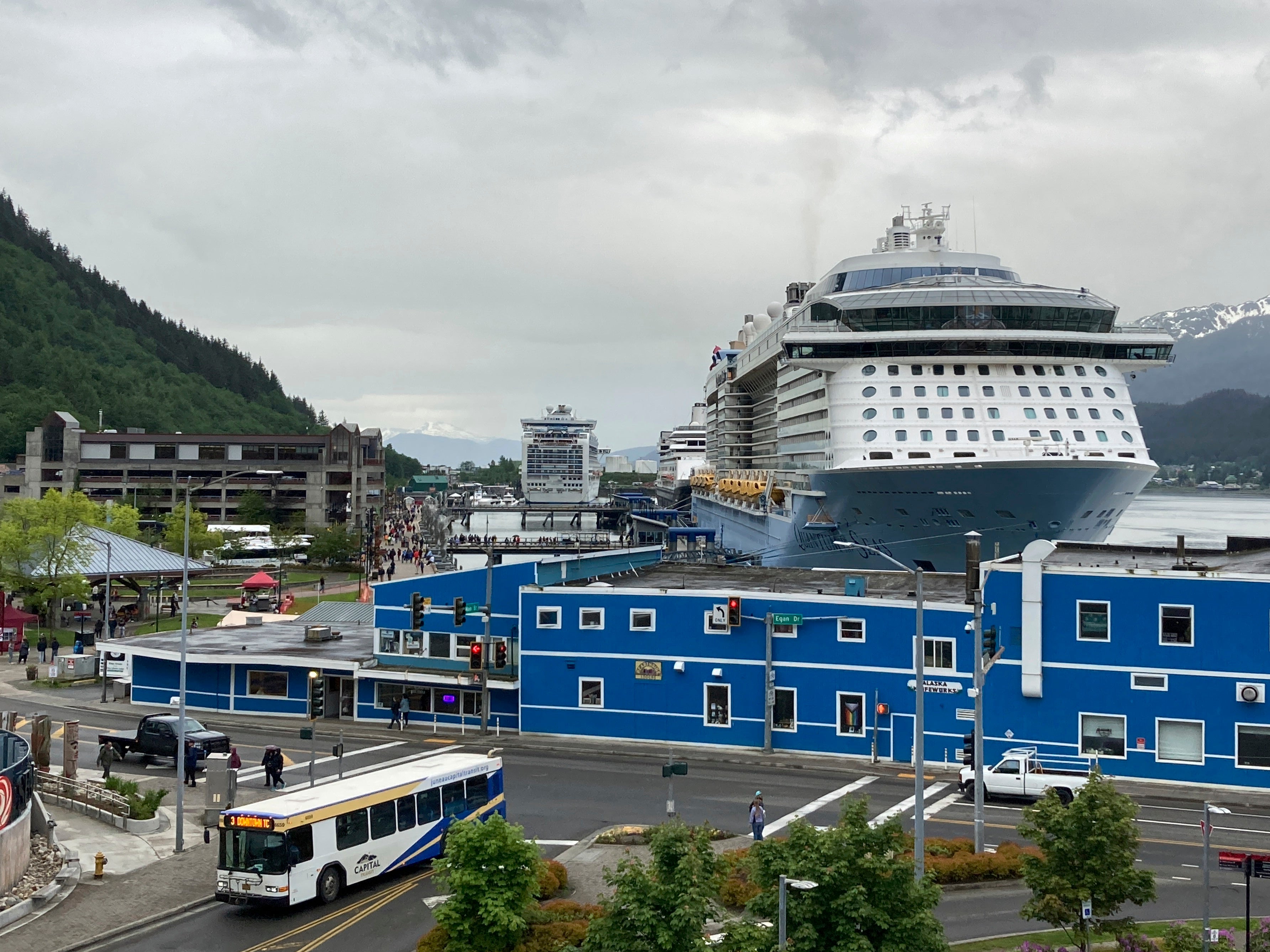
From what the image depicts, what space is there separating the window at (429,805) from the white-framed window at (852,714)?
47.1ft

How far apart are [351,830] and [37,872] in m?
6.18

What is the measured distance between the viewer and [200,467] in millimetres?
131625

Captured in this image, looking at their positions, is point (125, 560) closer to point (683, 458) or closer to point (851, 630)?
point (851, 630)

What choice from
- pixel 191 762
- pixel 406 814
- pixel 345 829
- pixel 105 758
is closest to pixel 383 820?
pixel 406 814

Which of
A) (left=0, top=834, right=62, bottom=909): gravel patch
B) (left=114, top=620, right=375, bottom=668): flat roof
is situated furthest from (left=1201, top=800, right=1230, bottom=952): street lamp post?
(left=114, top=620, right=375, bottom=668): flat roof

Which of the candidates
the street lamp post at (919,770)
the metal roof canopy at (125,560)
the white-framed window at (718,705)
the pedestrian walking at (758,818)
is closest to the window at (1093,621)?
the street lamp post at (919,770)

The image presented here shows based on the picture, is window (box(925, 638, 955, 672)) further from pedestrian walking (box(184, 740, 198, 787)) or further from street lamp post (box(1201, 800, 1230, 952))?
pedestrian walking (box(184, 740, 198, 787))

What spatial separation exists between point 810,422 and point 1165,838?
40932mm

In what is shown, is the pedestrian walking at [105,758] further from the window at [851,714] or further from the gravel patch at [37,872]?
the window at [851,714]

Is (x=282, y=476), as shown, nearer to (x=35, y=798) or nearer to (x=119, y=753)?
(x=119, y=753)

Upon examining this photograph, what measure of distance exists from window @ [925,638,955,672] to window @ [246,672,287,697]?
72.2ft

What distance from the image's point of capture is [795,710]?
Answer: 33906 mm

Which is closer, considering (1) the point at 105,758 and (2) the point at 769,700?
(1) the point at 105,758

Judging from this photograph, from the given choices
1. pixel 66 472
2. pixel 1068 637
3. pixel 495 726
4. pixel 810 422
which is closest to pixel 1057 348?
pixel 810 422
